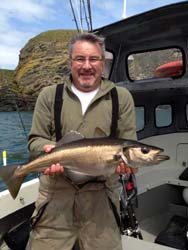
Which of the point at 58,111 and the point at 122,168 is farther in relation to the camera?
the point at 58,111

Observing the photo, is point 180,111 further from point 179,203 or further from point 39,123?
point 39,123

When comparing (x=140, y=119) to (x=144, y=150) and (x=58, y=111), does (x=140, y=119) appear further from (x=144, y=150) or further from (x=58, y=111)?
(x=144, y=150)

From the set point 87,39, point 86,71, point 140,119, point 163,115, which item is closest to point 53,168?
point 86,71

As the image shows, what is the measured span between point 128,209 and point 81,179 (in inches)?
82.9

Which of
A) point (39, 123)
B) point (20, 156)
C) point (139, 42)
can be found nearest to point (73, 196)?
point (39, 123)

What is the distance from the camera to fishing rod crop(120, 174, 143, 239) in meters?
4.98

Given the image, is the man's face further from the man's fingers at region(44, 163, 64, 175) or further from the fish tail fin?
the fish tail fin

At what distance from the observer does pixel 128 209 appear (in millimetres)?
5180

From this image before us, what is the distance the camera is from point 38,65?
85438 mm

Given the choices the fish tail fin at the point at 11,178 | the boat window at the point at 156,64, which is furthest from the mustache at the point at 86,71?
the boat window at the point at 156,64

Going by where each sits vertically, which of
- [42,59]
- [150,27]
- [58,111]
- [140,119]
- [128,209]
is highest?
[42,59]

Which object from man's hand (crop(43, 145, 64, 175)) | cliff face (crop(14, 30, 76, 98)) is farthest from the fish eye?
cliff face (crop(14, 30, 76, 98))

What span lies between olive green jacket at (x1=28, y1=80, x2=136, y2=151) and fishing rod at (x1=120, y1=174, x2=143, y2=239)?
66.1 inches

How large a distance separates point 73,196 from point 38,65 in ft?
276
